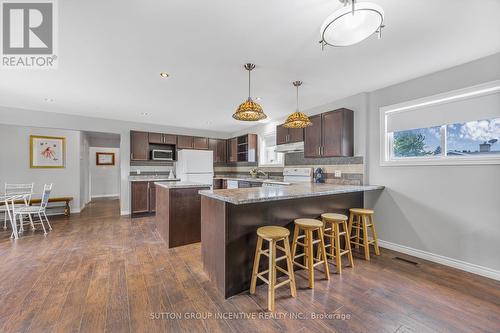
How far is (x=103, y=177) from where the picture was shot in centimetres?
873

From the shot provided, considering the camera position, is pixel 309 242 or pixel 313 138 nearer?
pixel 309 242

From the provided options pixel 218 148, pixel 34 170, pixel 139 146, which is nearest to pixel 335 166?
pixel 218 148

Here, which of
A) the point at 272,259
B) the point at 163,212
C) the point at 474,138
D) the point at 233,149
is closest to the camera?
the point at 272,259

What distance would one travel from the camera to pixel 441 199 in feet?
8.88

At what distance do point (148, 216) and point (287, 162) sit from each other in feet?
12.3

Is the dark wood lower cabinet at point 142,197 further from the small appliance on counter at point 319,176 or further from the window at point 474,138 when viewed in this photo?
the window at point 474,138

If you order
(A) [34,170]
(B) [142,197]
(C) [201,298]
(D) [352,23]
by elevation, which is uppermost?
(D) [352,23]

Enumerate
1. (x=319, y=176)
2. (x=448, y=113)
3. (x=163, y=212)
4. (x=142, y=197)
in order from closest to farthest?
(x=448, y=113) < (x=163, y=212) < (x=319, y=176) < (x=142, y=197)

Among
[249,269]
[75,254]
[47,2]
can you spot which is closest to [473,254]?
[249,269]

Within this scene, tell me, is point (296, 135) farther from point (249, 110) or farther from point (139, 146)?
point (139, 146)

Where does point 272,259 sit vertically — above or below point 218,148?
below

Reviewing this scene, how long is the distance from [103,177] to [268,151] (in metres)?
7.16

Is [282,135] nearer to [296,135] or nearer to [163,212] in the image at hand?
[296,135]

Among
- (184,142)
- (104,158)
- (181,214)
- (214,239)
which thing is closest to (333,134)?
(214,239)
